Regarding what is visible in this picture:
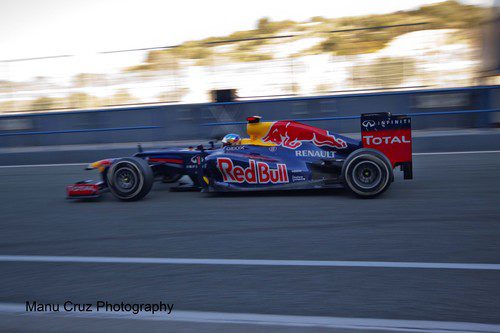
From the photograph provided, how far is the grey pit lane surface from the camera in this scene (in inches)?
145

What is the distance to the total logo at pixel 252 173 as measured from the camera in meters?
6.72

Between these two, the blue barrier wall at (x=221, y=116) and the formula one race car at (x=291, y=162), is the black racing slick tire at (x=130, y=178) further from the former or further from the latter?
the blue barrier wall at (x=221, y=116)

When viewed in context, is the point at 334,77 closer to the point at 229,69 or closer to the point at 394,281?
the point at 229,69

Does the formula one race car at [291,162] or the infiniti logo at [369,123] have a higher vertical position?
the infiniti logo at [369,123]

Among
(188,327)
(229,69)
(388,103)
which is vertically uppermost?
(229,69)

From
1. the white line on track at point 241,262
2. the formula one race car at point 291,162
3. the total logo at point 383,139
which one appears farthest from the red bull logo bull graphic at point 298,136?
the white line on track at point 241,262

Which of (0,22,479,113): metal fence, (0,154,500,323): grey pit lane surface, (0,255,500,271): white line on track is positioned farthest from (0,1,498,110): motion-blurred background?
(0,255,500,271): white line on track

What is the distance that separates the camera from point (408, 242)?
4.79 meters

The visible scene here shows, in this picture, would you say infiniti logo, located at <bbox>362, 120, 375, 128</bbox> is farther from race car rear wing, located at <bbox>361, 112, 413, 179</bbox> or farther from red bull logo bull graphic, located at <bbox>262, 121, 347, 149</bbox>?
red bull logo bull graphic, located at <bbox>262, 121, 347, 149</bbox>

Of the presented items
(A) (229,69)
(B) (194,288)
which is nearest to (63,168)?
(A) (229,69)

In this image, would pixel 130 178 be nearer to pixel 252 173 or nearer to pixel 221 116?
pixel 252 173

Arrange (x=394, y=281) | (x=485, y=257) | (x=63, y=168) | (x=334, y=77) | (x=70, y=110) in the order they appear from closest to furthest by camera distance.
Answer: (x=394, y=281)
(x=485, y=257)
(x=63, y=168)
(x=334, y=77)
(x=70, y=110)

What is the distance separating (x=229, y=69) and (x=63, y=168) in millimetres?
5277

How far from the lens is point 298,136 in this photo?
6.91 metres
